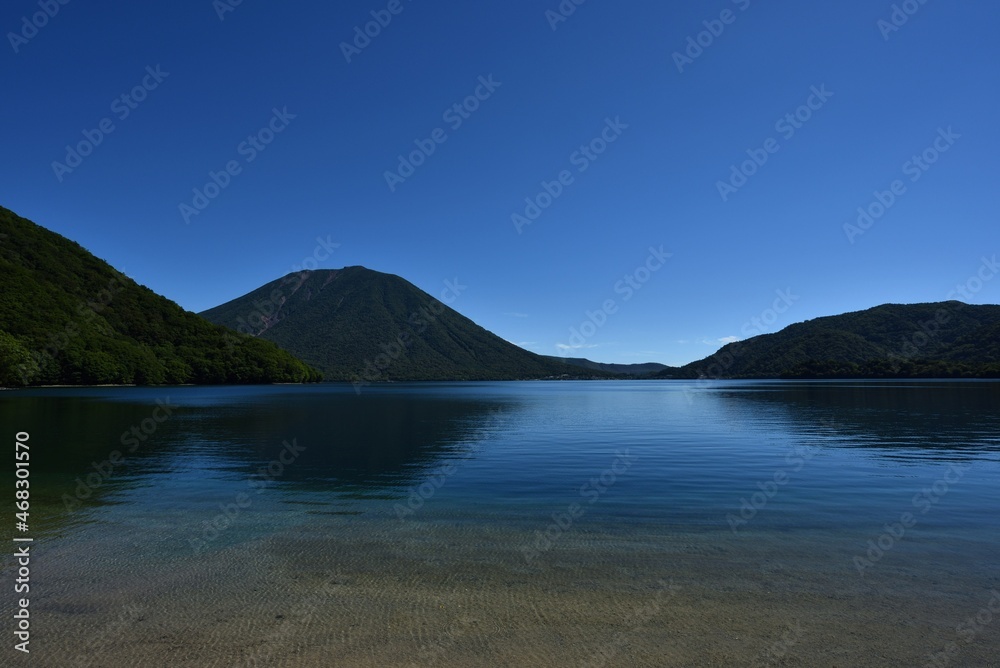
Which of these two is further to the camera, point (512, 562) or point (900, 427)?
point (900, 427)

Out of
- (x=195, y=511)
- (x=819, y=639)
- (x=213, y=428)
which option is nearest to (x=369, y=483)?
(x=195, y=511)

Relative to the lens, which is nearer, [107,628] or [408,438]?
[107,628]

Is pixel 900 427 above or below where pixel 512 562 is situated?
above

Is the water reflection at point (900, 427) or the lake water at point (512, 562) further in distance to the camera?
the water reflection at point (900, 427)

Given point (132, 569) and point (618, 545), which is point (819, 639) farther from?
point (132, 569)

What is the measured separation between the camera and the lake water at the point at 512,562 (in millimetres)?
8711

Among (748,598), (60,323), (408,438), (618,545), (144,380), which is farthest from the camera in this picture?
(144,380)

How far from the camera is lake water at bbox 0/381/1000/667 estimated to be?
28.6 feet

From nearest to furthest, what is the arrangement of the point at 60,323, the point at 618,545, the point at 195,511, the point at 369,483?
the point at 618,545
the point at 195,511
the point at 369,483
the point at 60,323

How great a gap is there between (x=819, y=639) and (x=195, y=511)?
751 inches

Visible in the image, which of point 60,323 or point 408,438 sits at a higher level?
point 60,323

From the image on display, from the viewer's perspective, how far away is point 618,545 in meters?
14.7

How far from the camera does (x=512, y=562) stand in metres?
13.1

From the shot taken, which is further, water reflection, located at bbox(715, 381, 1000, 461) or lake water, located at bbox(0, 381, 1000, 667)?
water reflection, located at bbox(715, 381, 1000, 461)
